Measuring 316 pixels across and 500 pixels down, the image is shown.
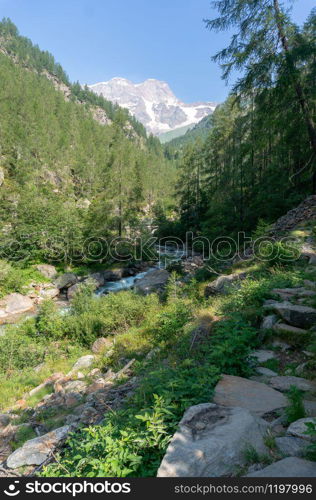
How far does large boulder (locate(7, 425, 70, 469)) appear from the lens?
3.84 metres

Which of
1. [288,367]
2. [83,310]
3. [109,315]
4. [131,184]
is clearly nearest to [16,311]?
[83,310]

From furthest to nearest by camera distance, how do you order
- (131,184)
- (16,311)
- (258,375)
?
(131,184)
(16,311)
(258,375)

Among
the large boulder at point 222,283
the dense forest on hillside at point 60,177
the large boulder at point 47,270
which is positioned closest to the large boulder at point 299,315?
the large boulder at point 222,283

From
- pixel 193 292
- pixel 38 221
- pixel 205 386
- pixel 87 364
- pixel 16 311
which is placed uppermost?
pixel 38 221

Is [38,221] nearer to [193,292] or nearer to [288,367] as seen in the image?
[193,292]

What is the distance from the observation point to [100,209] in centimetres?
2927

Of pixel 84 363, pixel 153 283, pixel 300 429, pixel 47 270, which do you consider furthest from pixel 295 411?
pixel 47 270

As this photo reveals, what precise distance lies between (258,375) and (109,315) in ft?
29.0

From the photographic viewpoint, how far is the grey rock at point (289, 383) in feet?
11.4

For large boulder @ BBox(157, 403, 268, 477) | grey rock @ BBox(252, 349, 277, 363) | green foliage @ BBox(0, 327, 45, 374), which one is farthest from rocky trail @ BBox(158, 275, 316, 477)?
green foliage @ BBox(0, 327, 45, 374)

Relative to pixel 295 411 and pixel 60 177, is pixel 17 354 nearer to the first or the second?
pixel 295 411

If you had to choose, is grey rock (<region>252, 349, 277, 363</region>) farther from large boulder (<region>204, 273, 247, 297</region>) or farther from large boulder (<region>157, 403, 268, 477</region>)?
large boulder (<region>204, 273, 247, 297</region>)

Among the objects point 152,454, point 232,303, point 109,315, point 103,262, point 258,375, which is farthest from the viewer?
point 103,262

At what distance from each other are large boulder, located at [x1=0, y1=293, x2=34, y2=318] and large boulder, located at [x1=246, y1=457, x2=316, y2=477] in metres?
20.4
